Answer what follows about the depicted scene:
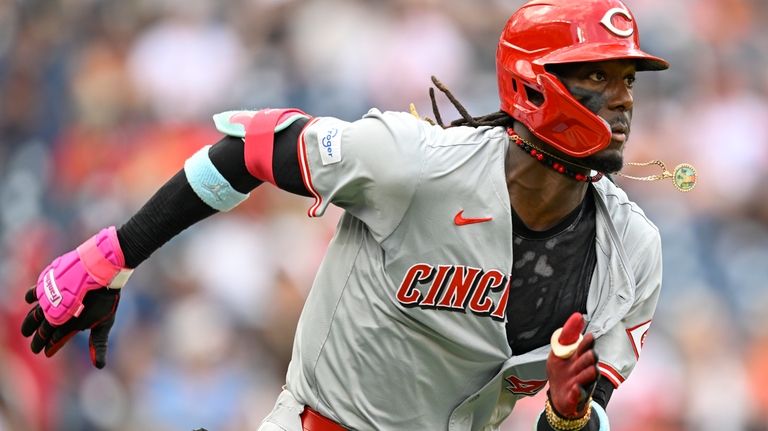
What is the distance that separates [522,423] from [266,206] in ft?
6.17

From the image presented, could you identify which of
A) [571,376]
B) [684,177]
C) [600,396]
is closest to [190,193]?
[571,376]

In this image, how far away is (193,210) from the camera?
4.04 m

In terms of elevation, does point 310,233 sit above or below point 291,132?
below

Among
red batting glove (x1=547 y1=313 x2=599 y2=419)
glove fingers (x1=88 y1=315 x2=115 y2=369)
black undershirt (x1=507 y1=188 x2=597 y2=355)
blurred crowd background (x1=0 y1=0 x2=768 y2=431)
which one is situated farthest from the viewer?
blurred crowd background (x1=0 y1=0 x2=768 y2=431)

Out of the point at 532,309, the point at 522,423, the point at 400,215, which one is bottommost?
the point at 522,423

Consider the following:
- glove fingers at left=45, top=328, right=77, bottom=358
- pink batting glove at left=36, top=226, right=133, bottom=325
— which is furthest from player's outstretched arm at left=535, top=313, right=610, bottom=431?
glove fingers at left=45, top=328, right=77, bottom=358

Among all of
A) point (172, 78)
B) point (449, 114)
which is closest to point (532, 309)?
point (449, 114)

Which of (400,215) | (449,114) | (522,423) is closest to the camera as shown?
(400,215)

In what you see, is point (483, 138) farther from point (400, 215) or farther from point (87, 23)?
point (87, 23)

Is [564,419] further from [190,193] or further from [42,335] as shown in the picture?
[42,335]

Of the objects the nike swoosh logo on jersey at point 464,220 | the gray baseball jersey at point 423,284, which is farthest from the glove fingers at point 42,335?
the nike swoosh logo on jersey at point 464,220

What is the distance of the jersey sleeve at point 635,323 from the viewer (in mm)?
4035

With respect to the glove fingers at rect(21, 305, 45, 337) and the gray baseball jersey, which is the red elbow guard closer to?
the gray baseball jersey

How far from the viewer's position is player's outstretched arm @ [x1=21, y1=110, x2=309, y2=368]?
3.91 m
